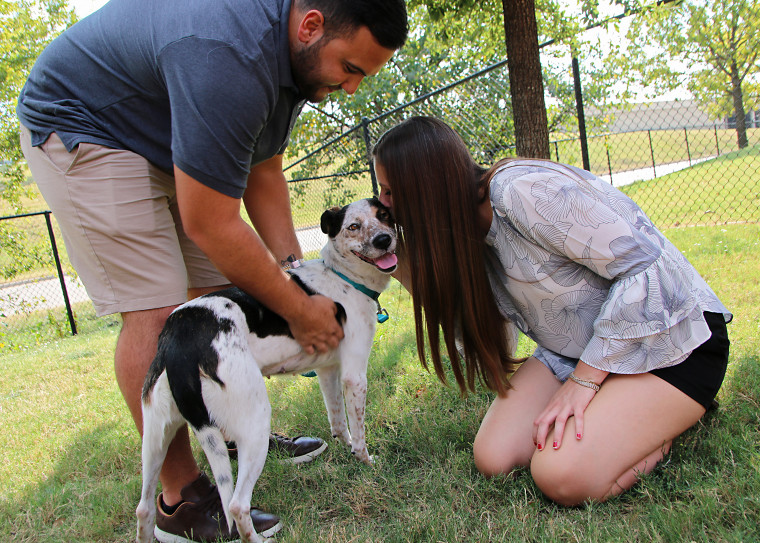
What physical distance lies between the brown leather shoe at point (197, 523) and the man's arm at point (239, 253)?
71cm

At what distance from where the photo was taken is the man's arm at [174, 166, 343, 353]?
5.91ft

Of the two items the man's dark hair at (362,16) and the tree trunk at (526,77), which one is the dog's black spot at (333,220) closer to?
the man's dark hair at (362,16)

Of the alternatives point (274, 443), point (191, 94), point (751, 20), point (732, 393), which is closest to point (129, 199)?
point (191, 94)

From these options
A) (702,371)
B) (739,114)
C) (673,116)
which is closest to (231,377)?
(702,371)

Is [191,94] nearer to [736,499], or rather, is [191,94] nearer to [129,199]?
[129,199]

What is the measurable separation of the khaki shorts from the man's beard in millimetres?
672

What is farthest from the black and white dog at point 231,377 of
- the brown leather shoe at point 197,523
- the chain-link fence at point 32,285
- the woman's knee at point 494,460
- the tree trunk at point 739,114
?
the tree trunk at point 739,114

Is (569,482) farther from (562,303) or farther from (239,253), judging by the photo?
(239,253)

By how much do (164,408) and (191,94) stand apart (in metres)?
1.08

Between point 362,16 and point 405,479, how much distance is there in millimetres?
1829

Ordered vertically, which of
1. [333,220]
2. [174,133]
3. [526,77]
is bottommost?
[333,220]

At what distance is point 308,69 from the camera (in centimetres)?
196

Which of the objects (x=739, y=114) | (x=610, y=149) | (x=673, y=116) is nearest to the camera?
(x=673, y=116)

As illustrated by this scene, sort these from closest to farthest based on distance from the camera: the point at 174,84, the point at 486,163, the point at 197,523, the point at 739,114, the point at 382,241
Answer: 1. the point at 174,84
2. the point at 197,523
3. the point at 382,241
4. the point at 486,163
5. the point at 739,114
